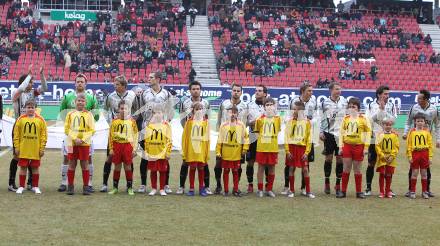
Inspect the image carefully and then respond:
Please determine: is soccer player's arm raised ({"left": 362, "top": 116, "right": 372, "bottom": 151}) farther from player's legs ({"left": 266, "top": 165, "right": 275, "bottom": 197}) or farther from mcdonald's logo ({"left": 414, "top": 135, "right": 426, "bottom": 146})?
player's legs ({"left": 266, "top": 165, "right": 275, "bottom": 197})

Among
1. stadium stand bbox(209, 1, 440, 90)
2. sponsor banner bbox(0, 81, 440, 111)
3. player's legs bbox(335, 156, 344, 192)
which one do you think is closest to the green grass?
player's legs bbox(335, 156, 344, 192)

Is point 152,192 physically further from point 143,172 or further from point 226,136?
point 226,136

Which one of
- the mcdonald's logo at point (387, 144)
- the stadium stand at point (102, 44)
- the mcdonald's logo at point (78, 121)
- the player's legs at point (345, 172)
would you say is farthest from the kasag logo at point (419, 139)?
the stadium stand at point (102, 44)

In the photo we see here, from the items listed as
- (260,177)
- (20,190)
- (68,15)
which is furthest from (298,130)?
(68,15)

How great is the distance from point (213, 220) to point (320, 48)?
33670 mm

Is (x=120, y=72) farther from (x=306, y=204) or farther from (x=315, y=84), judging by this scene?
(x=306, y=204)

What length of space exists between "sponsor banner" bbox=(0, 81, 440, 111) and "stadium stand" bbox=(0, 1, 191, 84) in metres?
3.19

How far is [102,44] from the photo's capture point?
37.8 meters

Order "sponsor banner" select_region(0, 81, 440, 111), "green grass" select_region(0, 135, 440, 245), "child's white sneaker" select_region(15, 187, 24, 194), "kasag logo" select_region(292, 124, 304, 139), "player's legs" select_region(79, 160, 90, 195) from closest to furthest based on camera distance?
1. "green grass" select_region(0, 135, 440, 245)
2. "child's white sneaker" select_region(15, 187, 24, 194)
3. "player's legs" select_region(79, 160, 90, 195)
4. "kasag logo" select_region(292, 124, 304, 139)
5. "sponsor banner" select_region(0, 81, 440, 111)

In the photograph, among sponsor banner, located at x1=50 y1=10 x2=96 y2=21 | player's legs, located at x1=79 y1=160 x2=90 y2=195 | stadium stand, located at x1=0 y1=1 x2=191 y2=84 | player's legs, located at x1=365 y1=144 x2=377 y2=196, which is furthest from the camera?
sponsor banner, located at x1=50 y1=10 x2=96 y2=21

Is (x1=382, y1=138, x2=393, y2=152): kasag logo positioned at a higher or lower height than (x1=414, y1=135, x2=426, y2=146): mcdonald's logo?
lower

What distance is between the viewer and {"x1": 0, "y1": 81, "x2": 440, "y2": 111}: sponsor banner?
96.1 feet

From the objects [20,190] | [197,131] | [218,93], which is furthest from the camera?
[218,93]

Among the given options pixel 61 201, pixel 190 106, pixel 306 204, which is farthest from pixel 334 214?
pixel 61 201
